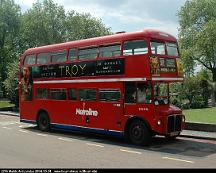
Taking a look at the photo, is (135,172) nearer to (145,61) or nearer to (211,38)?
(145,61)

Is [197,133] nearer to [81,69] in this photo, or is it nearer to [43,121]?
[81,69]

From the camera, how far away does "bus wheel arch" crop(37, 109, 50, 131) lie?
2089 cm

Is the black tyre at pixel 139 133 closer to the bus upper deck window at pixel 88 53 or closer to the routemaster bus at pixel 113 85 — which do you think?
the routemaster bus at pixel 113 85

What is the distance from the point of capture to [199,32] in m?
50.4

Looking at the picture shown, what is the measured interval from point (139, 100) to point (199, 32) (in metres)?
36.1

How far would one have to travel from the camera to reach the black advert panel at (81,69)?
17.0 m

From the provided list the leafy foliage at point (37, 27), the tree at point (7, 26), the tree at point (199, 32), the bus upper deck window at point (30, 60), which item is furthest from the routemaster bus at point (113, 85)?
the tree at point (7, 26)

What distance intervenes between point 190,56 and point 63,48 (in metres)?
32.8

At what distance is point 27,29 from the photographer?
58406mm

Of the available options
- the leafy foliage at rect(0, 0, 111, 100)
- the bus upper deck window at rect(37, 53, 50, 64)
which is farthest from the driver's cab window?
the leafy foliage at rect(0, 0, 111, 100)

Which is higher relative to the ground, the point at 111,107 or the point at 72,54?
the point at 72,54

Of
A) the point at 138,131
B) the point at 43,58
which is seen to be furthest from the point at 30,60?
the point at 138,131

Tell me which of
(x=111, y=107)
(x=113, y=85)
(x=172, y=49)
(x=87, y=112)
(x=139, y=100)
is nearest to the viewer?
(x=139, y=100)

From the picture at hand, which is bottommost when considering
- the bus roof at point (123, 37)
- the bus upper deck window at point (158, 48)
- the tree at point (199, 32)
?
the bus upper deck window at point (158, 48)
